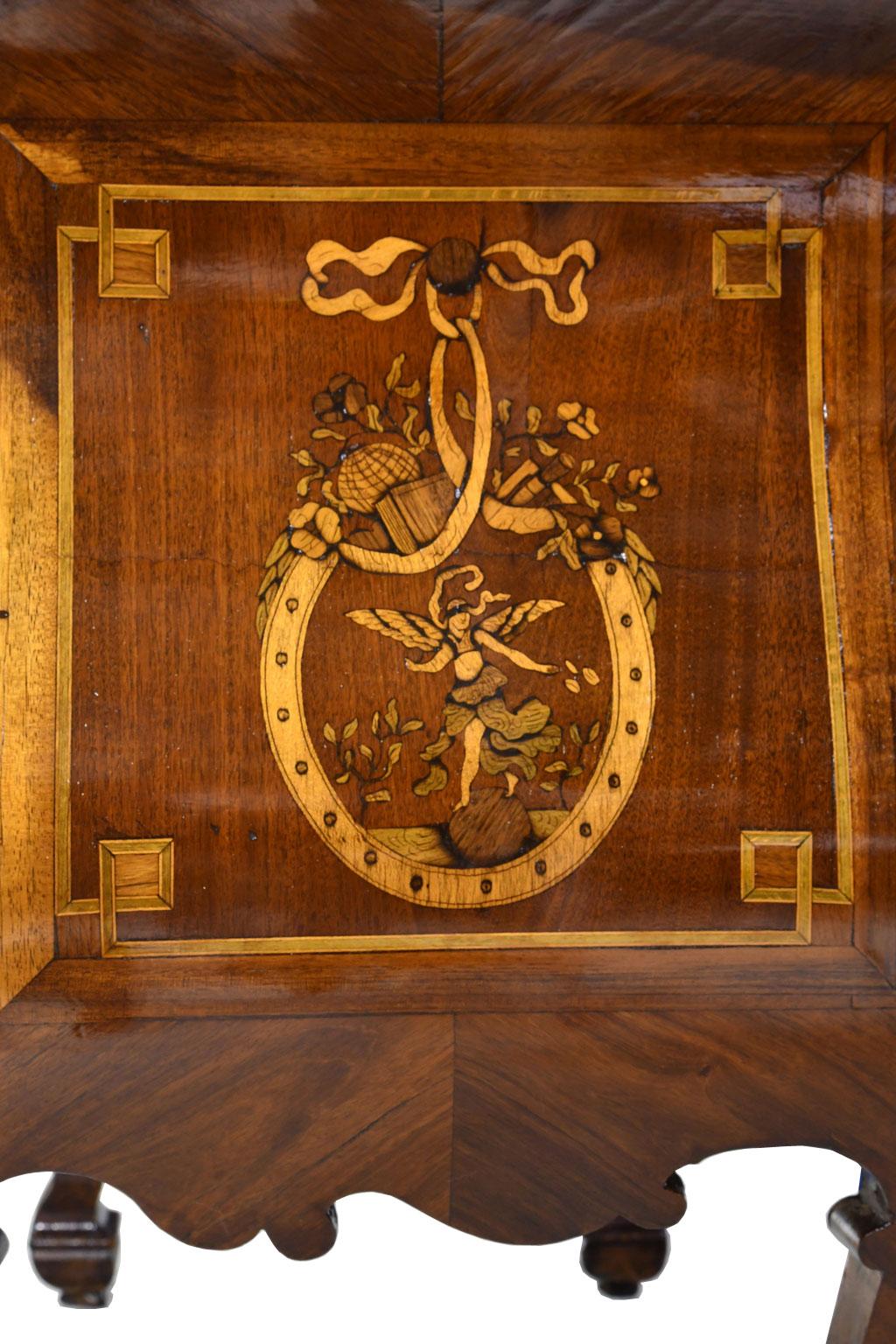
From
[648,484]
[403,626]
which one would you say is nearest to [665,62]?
[648,484]

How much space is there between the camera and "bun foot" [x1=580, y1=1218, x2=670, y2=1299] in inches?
35.7

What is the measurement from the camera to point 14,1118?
67 centimetres

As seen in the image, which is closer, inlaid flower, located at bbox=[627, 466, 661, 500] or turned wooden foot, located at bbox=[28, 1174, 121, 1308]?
inlaid flower, located at bbox=[627, 466, 661, 500]

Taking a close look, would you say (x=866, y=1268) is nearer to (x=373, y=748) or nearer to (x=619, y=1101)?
(x=619, y=1101)

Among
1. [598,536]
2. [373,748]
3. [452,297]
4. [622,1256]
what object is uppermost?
[452,297]

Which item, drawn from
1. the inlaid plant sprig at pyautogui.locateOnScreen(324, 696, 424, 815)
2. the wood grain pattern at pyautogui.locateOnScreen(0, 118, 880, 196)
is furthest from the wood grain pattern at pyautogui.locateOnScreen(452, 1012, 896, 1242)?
the wood grain pattern at pyautogui.locateOnScreen(0, 118, 880, 196)

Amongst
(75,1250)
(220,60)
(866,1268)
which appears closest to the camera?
(220,60)

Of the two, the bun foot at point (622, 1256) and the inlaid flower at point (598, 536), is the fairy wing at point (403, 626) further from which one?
the bun foot at point (622, 1256)

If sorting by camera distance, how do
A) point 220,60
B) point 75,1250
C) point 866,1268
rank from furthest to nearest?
point 75,1250, point 866,1268, point 220,60

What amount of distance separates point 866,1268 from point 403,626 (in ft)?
1.58

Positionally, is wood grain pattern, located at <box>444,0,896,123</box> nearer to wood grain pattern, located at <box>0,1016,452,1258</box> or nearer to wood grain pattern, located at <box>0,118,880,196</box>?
wood grain pattern, located at <box>0,118,880,196</box>

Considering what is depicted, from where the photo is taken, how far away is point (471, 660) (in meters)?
0.68

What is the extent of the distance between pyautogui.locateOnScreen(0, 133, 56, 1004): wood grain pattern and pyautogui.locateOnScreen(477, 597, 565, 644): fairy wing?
0.76ft

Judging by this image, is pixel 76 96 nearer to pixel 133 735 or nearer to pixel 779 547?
pixel 133 735
